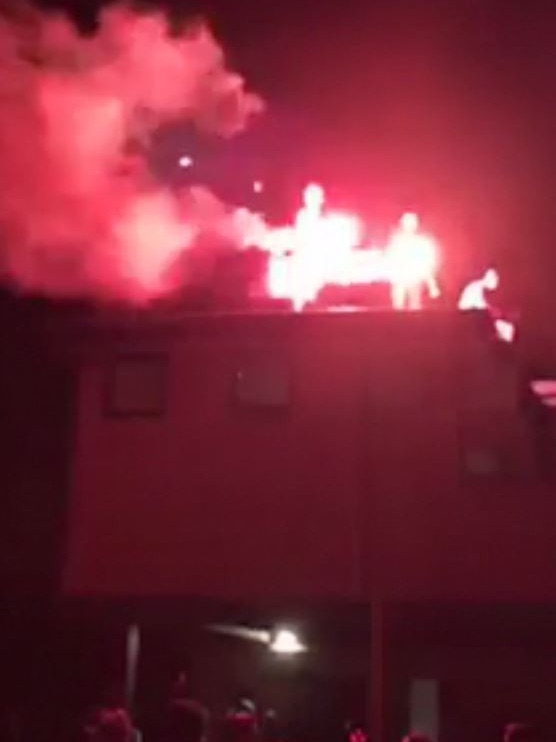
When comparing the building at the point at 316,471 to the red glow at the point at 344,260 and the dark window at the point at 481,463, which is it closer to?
the dark window at the point at 481,463

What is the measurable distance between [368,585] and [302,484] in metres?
1.37

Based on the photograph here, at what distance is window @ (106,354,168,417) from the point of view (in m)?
17.0

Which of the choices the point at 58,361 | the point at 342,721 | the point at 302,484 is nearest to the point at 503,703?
the point at 342,721

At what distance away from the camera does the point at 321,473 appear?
16.2 meters

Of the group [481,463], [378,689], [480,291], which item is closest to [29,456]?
[480,291]

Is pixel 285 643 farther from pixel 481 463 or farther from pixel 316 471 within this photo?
pixel 481 463

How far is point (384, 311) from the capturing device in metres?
16.0

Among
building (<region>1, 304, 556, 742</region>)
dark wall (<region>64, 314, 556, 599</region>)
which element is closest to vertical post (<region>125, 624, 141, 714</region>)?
building (<region>1, 304, 556, 742</region>)

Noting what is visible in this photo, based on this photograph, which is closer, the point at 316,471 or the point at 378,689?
the point at 378,689

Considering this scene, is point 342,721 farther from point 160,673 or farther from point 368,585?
point 368,585

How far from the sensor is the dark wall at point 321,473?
1577 centimetres

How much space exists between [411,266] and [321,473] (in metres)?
2.92

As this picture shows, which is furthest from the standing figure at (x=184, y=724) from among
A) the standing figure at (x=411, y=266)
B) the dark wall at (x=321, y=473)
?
the standing figure at (x=411, y=266)

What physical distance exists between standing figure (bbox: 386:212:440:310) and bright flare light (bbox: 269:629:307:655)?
204 inches
